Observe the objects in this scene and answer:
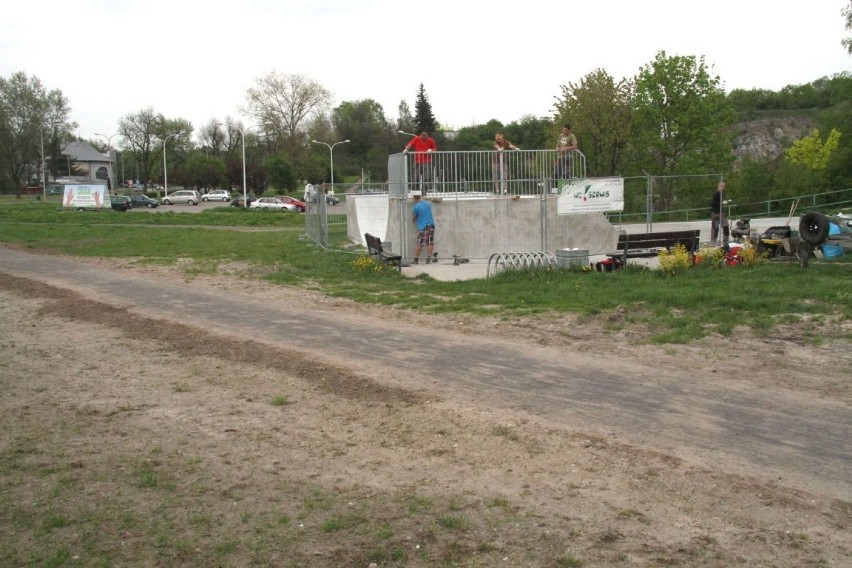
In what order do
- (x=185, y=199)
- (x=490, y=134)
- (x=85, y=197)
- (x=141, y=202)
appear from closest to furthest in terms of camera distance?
(x=85, y=197) < (x=141, y=202) < (x=185, y=199) < (x=490, y=134)

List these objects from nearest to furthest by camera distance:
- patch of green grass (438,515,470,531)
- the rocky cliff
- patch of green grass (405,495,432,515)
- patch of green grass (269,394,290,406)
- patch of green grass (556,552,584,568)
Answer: patch of green grass (556,552,584,568) < patch of green grass (438,515,470,531) < patch of green grass (405,495,432,515) < patch of green grass (269,394,290,406) < the rocky cliff

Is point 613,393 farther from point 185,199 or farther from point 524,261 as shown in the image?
point 185,199

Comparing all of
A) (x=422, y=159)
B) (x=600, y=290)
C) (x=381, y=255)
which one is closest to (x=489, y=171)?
(x=422, y=159)

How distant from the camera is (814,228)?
1594cm

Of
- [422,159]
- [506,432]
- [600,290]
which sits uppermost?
[422,159]

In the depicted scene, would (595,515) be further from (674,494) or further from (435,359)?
(435,359)

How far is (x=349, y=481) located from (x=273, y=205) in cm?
6179

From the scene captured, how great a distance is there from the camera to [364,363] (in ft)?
33.1

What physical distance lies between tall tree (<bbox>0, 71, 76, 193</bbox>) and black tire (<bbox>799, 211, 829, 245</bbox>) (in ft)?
326

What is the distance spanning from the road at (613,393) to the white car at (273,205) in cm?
5211

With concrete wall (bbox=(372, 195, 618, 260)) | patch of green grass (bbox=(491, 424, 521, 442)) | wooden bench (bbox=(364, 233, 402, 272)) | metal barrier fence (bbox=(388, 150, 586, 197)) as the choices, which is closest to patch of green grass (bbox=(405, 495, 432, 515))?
patch of green grass (bbox=(491, 424, 521, 442))

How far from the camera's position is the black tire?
1551 cm

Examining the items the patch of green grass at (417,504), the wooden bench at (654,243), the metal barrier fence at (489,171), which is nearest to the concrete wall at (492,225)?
the metal barrier fence at (489,171)

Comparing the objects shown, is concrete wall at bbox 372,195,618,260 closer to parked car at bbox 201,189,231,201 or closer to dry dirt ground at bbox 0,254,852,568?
A: dry dirt ground at bbox 0,254,852,568
